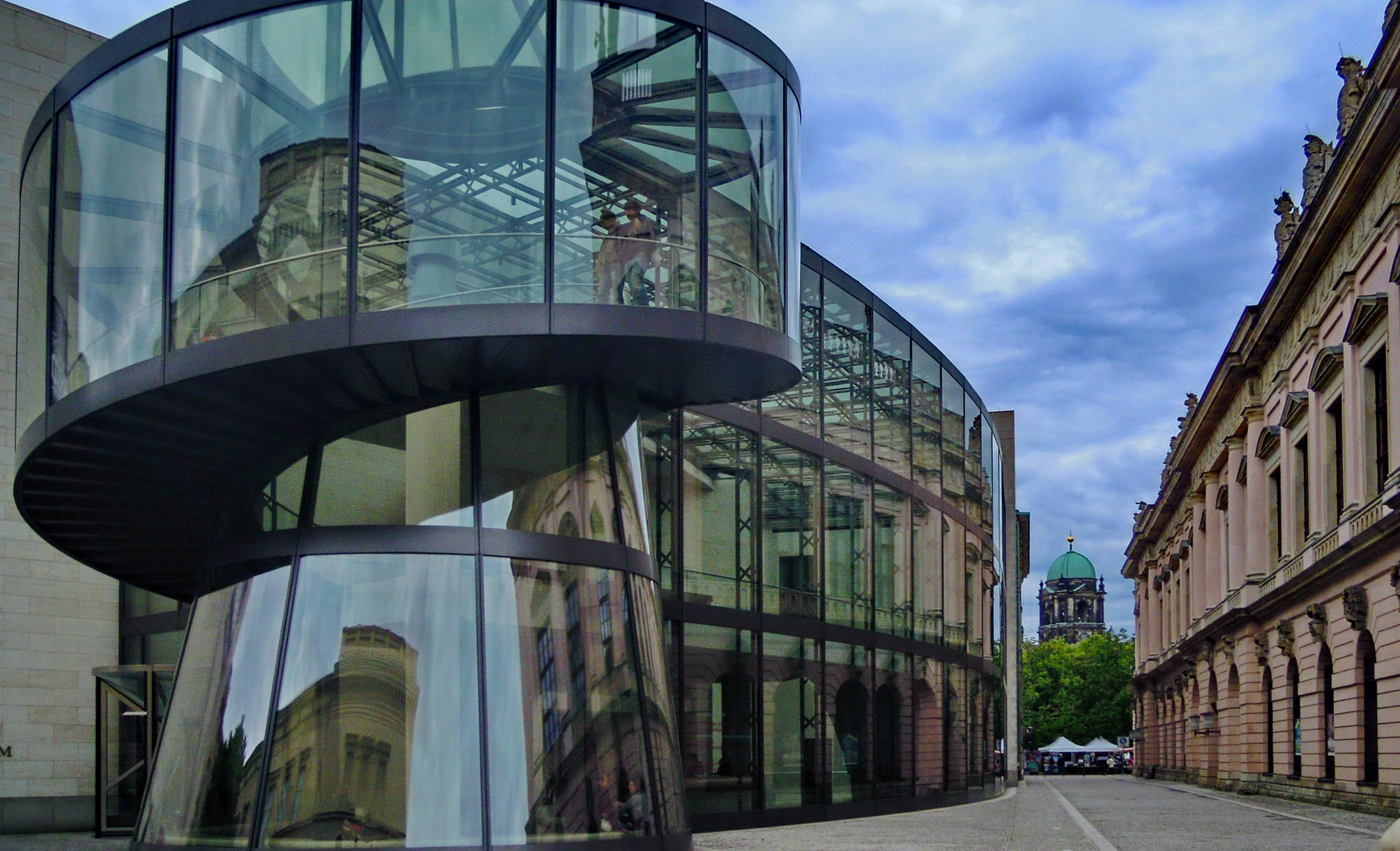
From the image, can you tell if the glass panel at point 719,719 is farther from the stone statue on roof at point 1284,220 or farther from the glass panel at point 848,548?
the stone statue on roof at point 1284,220

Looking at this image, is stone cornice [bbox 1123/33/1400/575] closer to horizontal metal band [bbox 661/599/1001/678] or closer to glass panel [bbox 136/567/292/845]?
horizontal metal band [bbox 661/599/1001/678]

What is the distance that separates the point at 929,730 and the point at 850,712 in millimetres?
5133

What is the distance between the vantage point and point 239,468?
1616cm

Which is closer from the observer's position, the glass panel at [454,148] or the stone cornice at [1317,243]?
the glass panel at [454,148]

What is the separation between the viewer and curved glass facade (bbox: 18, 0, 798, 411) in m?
14.3

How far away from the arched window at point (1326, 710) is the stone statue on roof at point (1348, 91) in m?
12.8

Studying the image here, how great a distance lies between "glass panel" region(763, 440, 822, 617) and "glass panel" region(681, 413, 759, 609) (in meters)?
0.48

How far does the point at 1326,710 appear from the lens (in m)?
39.2

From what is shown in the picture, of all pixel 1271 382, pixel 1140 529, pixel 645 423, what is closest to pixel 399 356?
pixel 645 423

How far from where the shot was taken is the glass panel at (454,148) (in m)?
14.2

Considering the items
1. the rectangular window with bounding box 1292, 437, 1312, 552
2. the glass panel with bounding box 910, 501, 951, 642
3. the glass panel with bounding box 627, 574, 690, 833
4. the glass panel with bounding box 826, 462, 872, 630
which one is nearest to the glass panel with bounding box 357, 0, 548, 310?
the glass panel with bounding box 627, 574, 690, 833

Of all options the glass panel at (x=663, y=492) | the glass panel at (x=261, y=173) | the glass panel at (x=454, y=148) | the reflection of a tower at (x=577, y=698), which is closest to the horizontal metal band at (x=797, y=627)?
the glass panel at (x=663, y=492)

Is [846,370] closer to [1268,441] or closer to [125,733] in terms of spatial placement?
[125,733]

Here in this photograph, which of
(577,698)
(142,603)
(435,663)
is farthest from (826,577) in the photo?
(435,663)
